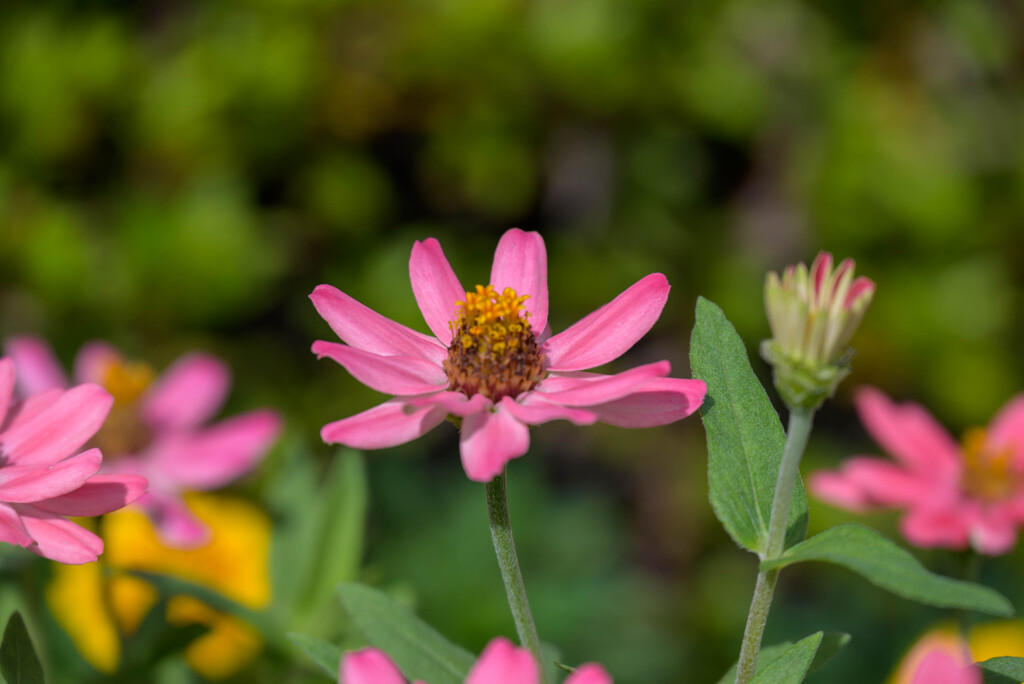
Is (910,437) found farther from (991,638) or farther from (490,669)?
(490,669)

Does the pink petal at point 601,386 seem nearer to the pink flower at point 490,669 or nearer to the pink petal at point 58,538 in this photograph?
the pink flower at point 490,669

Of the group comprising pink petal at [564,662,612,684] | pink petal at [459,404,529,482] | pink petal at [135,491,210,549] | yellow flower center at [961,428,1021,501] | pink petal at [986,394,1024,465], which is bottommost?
pink petal at [135,491,210,549]

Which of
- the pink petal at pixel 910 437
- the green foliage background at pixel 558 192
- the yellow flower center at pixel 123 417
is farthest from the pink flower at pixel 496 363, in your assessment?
the green foliage background at pixel 558 192

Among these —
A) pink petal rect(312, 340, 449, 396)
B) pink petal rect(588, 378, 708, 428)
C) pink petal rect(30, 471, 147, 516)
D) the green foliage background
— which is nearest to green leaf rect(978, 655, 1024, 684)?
pink petal rect(588, 378, 708, 428)

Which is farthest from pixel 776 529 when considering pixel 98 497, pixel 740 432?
pixel 98 497

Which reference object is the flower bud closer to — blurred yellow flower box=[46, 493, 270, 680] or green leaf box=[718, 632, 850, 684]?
green leaf box=[718, 632, 850, 684]
